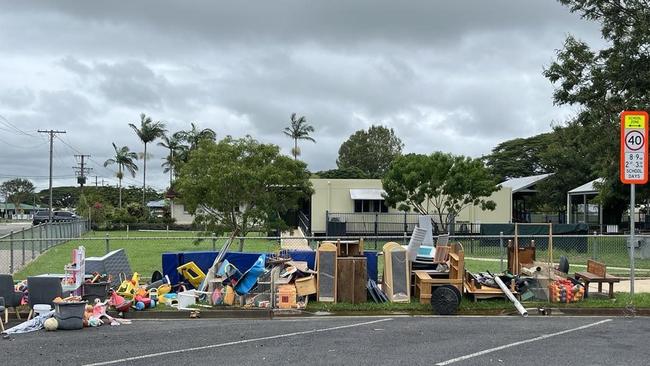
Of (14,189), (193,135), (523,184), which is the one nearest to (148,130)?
(193,135)

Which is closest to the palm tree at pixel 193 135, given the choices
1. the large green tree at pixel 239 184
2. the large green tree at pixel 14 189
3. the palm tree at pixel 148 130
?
the palm tree at pixel 148 130

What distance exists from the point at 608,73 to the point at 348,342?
23.8m

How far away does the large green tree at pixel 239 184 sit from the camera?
72.6 ft

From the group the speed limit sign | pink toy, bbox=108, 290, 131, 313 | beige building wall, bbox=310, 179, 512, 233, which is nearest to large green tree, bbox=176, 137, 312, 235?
pink toy, bbox=108, 290, 131, 313

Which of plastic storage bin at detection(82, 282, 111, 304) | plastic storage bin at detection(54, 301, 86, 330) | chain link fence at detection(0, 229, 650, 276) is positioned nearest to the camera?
plastic storage bin at detection(54, 301, 86, 330)

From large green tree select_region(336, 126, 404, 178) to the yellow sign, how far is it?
73.7 m

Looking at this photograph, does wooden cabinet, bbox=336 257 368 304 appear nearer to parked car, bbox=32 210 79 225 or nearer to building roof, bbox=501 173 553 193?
building roof, bbox=501 173 553 193

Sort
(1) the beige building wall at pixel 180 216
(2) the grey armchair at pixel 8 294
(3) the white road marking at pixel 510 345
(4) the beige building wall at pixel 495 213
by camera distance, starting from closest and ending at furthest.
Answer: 1. (3) the white road marking at pixel 510 345
2. (2) the grey armchair at pixel 8 294
3. (4) the beige building wall at pixel 495 213
4. (1) the beige building wall at pixel 180 216

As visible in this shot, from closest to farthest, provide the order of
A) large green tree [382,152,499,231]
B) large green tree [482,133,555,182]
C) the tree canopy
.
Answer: large green tree [382,152,499,231] < the tree canopy < large green tree [482,133,555,182]

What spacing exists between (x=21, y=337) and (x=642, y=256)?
63.5 feet

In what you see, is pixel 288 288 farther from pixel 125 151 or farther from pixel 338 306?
pixel 125 151

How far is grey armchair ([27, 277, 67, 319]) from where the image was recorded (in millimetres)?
11062

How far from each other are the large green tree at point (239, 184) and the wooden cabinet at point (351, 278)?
10.1 metres

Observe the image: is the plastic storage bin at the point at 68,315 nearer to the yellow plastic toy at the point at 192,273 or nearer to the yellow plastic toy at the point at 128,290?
the yellow plastic toy at the point at 128,290
